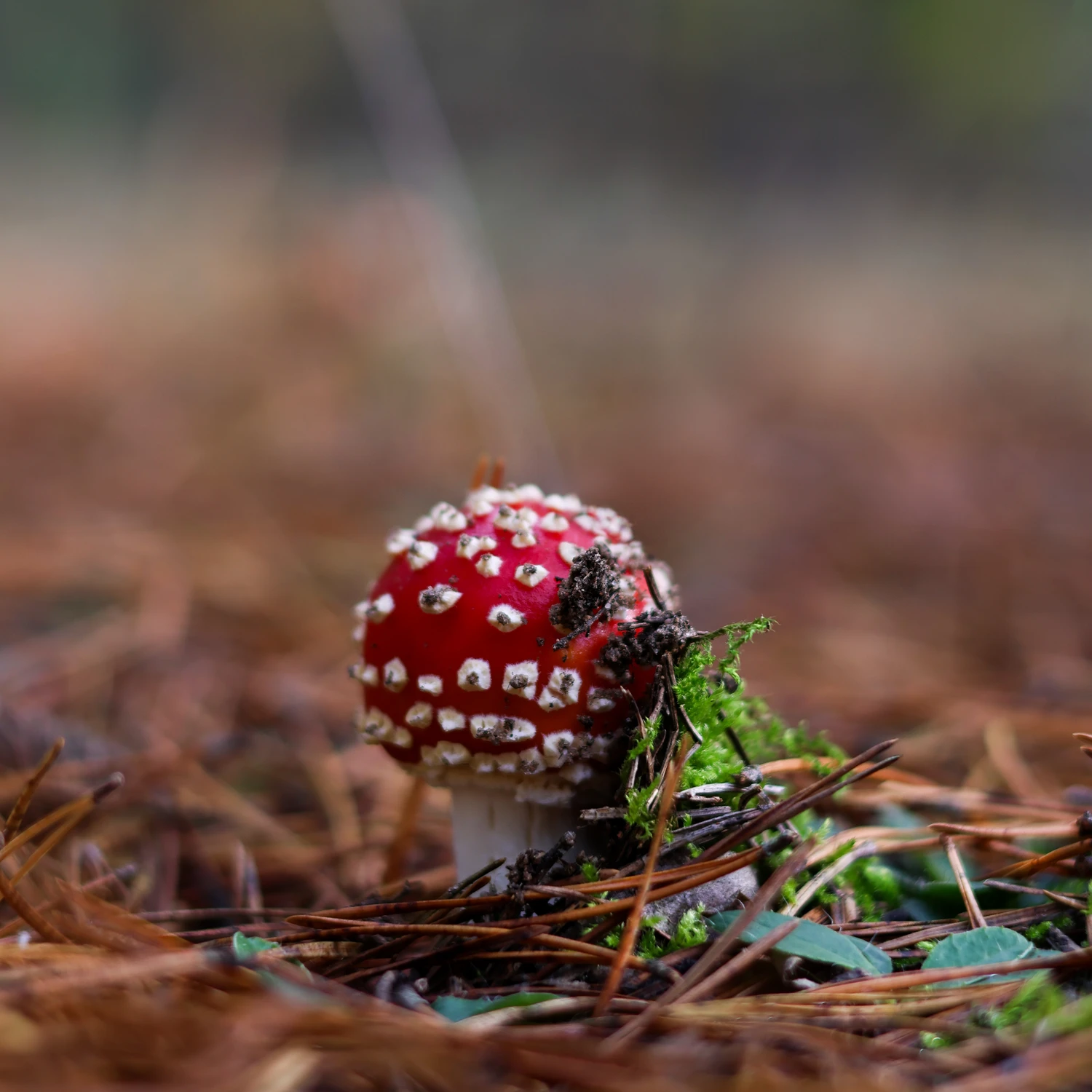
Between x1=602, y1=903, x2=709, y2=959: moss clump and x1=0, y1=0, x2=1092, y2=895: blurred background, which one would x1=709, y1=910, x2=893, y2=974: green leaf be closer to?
x1=602, y1=903, x2=709, y2=959: moss clump

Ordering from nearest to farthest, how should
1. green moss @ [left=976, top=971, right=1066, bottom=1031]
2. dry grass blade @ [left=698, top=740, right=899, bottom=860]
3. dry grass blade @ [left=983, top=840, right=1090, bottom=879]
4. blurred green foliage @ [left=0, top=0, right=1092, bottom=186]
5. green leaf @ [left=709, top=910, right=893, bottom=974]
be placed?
green moss @ [left=976, top=971, right=1066, bottom=1031] < green leaf @ [left=709, top=910, right=893, bottom=974] < dry grass blade @ [left=698, top=740, right=899, bottom=860] < dry grass blade @ [left=983, top=840, right=1090, bottom=879] < blurred green foliage @ [left=0, top=0, right=1092, bottom=186]

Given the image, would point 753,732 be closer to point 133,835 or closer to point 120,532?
point 133,835

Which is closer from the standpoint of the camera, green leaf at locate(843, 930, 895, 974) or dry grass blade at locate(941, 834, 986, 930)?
green leaf at locate(843, 930, 895, 974)

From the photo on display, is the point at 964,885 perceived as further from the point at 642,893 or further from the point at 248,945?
the point at 248,945

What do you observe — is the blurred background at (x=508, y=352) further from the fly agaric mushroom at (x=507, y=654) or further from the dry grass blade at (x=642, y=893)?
the dry grass blade at (x=642, y=893)

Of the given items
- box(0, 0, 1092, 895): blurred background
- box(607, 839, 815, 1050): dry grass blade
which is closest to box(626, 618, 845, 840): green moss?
box(607, 839, 815, 1050): dry grass blade
